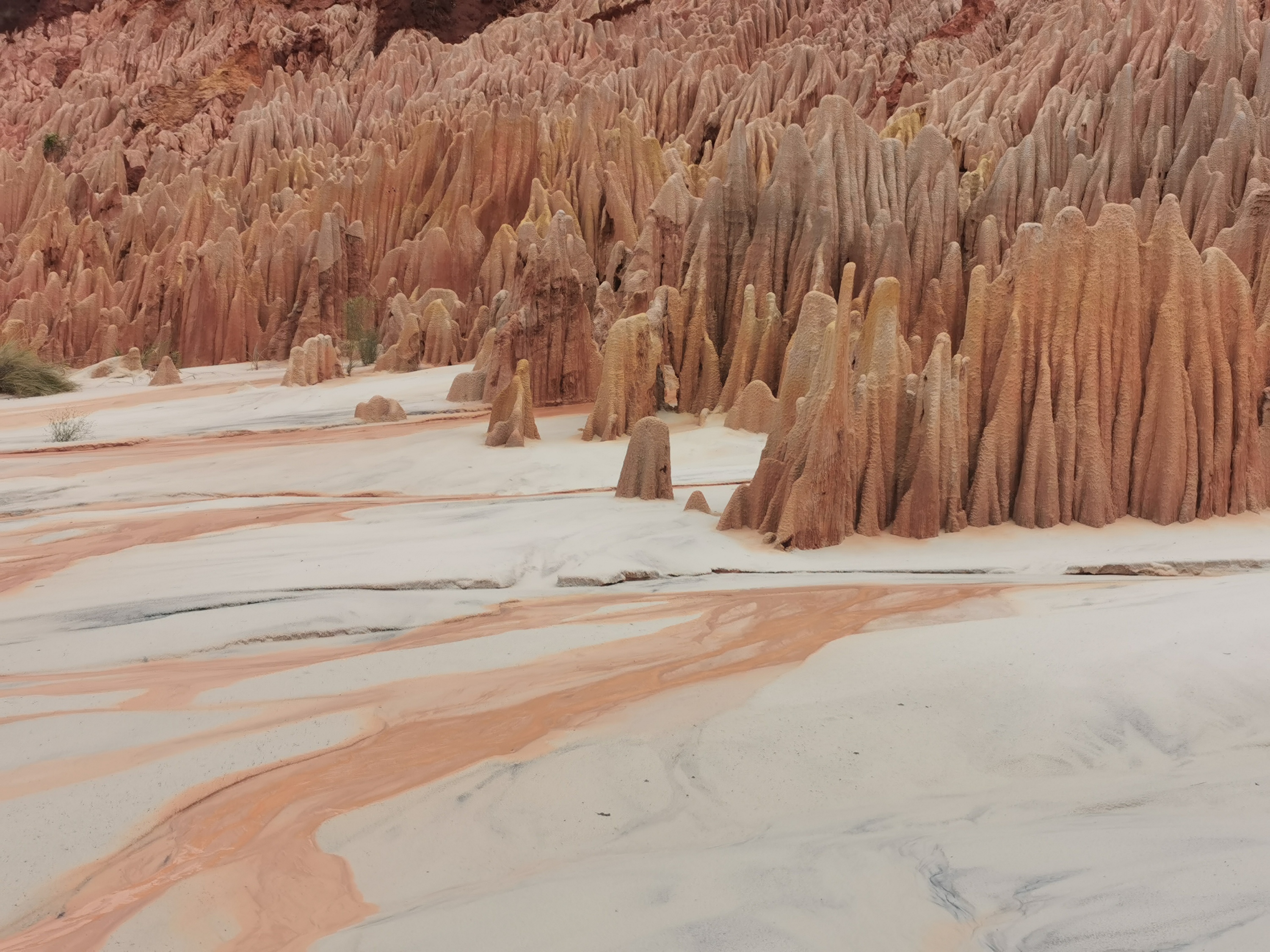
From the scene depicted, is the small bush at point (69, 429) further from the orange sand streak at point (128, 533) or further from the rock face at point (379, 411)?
the orange sand streak at point (128, 533)

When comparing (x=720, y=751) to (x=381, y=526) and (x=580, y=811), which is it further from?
(x=381, y=526)

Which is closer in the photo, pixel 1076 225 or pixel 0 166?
pixel 1076 225

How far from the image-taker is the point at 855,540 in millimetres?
5543

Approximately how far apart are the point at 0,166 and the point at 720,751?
1029 inches

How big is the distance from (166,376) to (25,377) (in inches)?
62.6

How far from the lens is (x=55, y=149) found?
2812cm

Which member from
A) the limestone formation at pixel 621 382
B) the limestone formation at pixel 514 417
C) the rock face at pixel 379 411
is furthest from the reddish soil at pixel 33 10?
the limestone formation at pixel 621 382

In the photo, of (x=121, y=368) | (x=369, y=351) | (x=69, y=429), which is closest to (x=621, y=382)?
(x=69, y=429)

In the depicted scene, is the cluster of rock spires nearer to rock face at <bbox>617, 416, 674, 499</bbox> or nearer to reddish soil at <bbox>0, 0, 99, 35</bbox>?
rock face at <bbox>617, 416, 674, 499</bbox>

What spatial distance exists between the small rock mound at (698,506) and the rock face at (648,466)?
1.12ft

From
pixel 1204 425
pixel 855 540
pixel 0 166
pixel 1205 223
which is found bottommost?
pixel 855 540

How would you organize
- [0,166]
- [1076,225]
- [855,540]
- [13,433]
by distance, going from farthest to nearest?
[0,166] → [13,433] → [1076,225] → [855,540]

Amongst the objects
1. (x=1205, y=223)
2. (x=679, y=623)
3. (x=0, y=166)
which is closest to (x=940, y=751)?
(x=679, y=623)

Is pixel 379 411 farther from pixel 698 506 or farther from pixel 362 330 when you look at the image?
pixel 362 330
